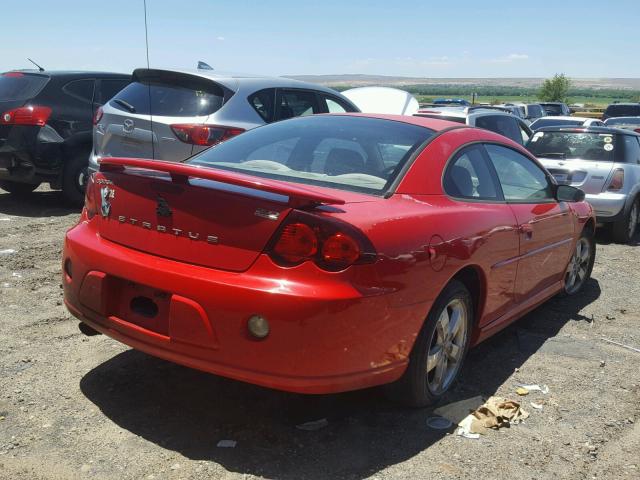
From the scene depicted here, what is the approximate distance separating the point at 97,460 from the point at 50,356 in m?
1.25

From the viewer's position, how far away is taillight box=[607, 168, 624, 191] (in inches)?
336

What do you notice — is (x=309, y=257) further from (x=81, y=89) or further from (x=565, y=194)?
(x=81, y=89)

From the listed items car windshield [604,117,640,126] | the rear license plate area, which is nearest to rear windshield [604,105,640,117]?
car windshield [604,117,640,126]

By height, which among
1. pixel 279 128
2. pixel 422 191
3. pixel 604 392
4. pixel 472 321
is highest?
pixel 279 128

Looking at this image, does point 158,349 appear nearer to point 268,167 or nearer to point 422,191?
point 268,167

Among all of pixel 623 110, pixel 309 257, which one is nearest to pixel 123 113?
pixel 309 257

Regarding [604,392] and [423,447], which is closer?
[423,447]

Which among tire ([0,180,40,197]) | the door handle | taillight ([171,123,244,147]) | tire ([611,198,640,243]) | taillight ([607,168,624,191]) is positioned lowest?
tire ([611,198,640,243])

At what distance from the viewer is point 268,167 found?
12.2 ft

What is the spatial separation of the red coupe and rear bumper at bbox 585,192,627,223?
16.2 feet

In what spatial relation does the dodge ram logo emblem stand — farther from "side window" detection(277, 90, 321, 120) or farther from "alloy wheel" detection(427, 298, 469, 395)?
"side window" detection(277, 90, 321, 120)

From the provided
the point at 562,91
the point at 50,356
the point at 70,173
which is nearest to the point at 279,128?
the point at 50,356

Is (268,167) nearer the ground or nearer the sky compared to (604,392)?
nearer the sky

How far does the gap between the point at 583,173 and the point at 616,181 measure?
399 millimetres
